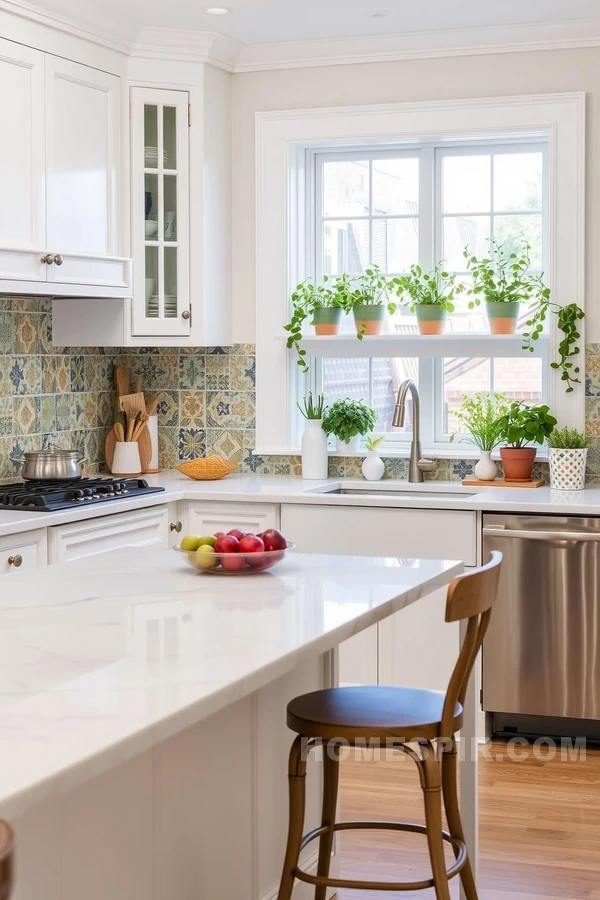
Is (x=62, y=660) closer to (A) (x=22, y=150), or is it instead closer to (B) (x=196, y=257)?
(A) (x=22, y=150)

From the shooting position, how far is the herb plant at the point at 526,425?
4.54 meters

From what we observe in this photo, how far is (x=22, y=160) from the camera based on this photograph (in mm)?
3994

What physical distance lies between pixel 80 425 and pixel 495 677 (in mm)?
2026

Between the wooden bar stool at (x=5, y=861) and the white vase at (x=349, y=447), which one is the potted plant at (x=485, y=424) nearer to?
the white vase at (x=349, y=447)

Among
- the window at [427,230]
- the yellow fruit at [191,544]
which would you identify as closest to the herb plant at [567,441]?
the window at [427,230]

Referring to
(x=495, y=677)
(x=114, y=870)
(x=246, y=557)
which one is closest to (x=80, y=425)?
(x=495, y=677)

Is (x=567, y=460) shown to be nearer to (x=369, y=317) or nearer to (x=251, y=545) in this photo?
(x=369, y=317)

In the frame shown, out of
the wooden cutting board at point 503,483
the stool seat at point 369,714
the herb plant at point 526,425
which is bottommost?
the stool seat at point 369,714

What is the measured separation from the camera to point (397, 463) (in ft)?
16.1

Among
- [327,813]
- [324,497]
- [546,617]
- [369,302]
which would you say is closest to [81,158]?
[369,302]

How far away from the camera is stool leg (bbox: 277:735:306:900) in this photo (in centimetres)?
234

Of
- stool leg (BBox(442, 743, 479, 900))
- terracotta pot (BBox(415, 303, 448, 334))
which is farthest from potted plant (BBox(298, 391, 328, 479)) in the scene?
stool leg (BBox(442, 743, 479, 900))

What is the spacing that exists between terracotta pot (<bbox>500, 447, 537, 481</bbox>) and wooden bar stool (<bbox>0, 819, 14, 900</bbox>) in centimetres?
399

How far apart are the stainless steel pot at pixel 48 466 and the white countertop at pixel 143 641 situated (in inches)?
56.3
